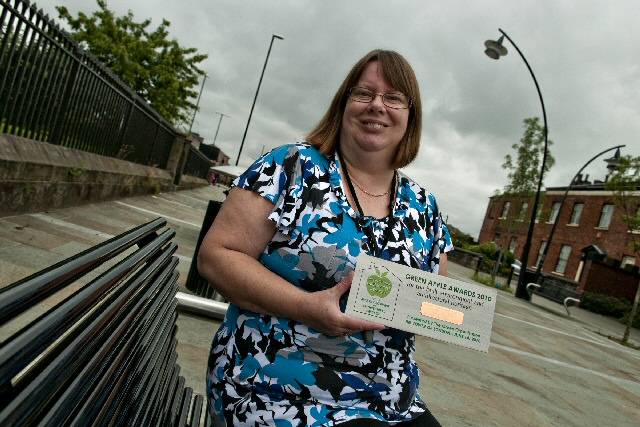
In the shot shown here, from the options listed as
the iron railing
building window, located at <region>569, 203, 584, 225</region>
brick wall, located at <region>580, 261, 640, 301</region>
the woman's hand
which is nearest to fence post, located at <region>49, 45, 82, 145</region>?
the woman's hand

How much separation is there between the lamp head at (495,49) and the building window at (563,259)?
24.9 m

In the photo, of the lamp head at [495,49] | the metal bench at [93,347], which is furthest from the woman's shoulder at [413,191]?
the lamp head at [495,49]

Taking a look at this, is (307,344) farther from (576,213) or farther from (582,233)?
(576,213)

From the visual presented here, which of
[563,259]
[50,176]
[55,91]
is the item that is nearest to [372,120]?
[50,176]

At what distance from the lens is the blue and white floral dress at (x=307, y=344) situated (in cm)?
161

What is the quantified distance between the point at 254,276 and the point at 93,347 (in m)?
0.70

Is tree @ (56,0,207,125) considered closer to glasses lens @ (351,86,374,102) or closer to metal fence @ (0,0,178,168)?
metal fence @ (0,0,178,168)

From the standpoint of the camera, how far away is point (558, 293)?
1838 cm

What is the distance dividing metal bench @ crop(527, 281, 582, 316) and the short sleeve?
683 inches

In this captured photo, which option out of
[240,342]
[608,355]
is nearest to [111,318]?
[240,342]

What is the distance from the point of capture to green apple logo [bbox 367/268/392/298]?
152cm

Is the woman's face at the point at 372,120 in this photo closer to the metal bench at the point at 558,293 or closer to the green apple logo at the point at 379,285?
the green apple logo at the point at 379,285

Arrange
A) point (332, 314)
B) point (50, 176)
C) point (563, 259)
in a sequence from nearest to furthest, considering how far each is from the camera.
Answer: point (332, 314)
point (50, 176)
point (563, 259)

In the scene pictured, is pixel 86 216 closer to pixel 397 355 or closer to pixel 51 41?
pixel 51 41
